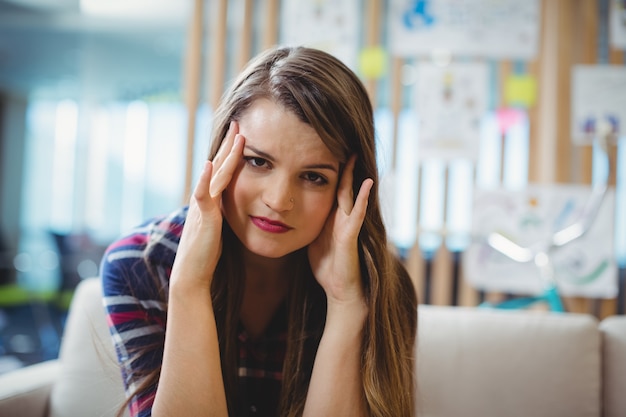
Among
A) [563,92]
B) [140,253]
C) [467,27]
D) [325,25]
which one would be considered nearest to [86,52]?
[325,25]

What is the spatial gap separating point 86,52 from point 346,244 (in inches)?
247

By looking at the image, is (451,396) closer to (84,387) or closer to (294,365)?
(294,365)

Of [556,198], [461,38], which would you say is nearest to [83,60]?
[461,38]

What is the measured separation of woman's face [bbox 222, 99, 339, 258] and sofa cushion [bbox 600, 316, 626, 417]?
0.93 metres

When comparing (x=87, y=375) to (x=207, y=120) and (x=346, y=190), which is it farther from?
(x=207, y=120)

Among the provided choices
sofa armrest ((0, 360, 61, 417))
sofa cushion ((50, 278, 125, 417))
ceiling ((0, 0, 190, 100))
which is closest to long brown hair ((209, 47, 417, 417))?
sofa cushion ((50, 278, 125, 417))

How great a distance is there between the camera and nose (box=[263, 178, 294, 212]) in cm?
105

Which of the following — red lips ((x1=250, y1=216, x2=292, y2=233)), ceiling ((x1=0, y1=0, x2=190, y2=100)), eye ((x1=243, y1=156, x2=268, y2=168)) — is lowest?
red lips ((x1=250, y1=216, x2=292, y2=233))

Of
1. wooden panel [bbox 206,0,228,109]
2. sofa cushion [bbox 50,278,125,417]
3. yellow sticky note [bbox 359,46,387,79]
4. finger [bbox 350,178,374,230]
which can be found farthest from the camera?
wooden panel [bbox 206,0,228,109]

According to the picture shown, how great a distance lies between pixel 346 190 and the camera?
1172mm

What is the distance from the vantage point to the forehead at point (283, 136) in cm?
105

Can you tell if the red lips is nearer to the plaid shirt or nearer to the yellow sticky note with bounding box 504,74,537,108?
the plaid shirt

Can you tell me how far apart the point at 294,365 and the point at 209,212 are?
0.40 m

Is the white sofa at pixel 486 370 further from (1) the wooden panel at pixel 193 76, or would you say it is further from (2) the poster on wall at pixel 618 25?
(2) the poster on wall at pixel 618 25
